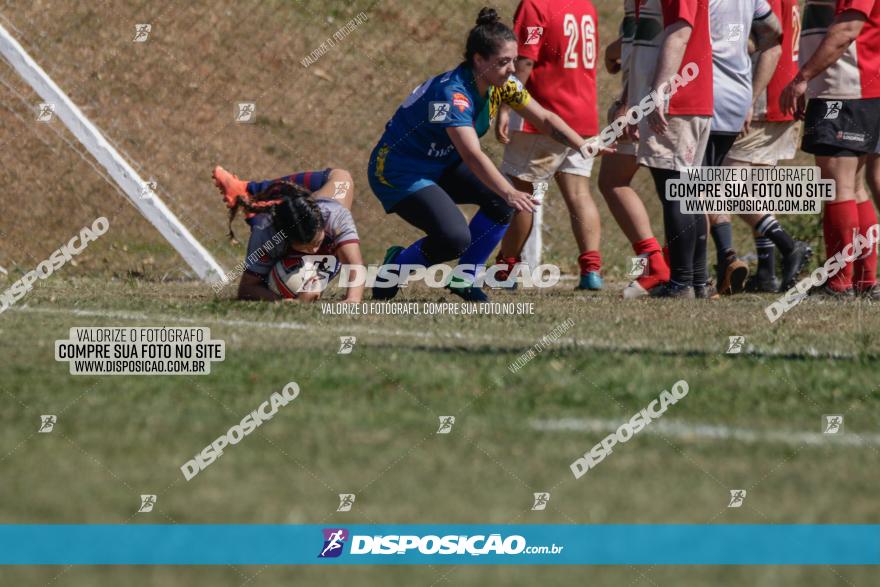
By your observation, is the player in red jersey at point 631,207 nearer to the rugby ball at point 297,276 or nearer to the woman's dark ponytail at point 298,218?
the rugby ball at point 297,276

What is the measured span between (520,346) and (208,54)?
912cm

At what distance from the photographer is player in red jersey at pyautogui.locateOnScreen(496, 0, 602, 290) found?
381 inches

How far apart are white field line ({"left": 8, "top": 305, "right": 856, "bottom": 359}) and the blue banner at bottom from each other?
254cm

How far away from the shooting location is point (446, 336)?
652cm

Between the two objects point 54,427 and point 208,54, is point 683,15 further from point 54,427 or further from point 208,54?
point 208,54

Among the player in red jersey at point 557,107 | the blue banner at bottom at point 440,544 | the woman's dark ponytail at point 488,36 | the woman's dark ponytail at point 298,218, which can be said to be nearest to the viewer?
the blue banner at bottom at point 440,544

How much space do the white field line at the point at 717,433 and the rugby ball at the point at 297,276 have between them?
12.6ft

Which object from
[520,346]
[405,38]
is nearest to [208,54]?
[405,38]

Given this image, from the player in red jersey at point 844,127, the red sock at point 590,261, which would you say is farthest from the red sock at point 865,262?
the red sock at point 590,261

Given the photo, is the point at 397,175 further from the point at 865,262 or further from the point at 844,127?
the point at 865,262

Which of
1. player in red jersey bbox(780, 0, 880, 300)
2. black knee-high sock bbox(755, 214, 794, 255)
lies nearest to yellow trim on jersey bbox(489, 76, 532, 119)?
player in red jersey bbox(780, 0, 880, 300)

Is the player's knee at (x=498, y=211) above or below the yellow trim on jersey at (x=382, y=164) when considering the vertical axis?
below

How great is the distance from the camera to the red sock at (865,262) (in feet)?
29.5

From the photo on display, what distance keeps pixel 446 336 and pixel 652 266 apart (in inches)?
120
